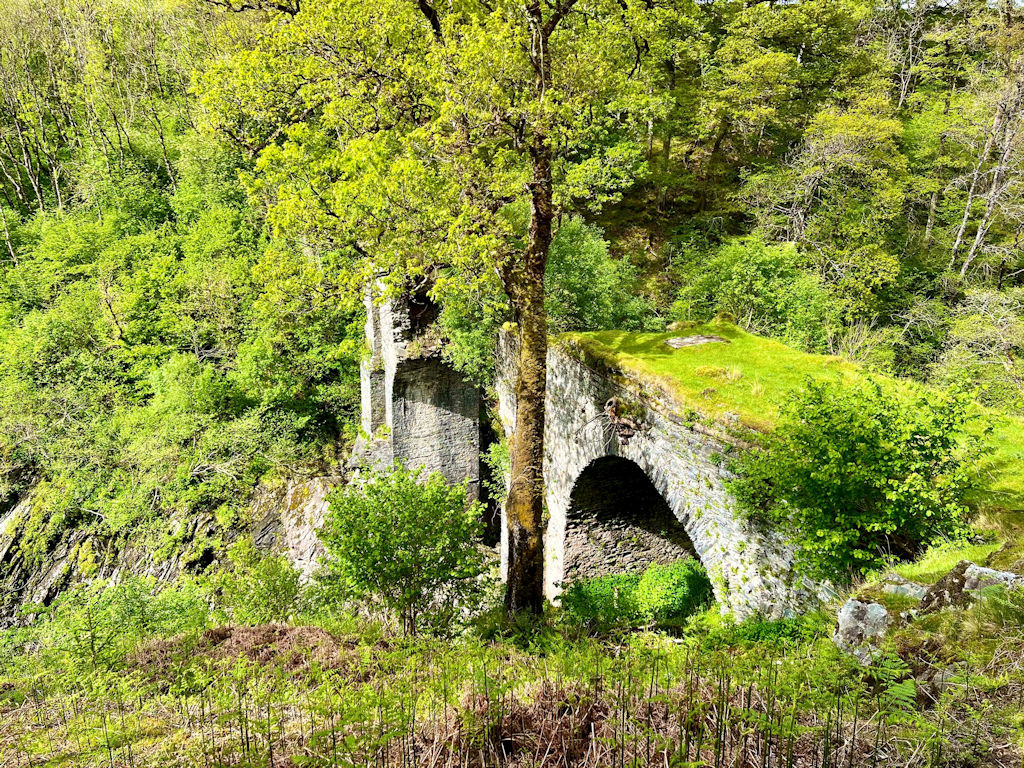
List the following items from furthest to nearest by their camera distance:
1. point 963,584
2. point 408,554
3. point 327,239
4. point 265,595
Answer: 1. point 327,239
2. point 265,595
3. point 408,554
4. point 963,584

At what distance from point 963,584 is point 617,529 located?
24.9 ft

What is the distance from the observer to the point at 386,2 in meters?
7.98

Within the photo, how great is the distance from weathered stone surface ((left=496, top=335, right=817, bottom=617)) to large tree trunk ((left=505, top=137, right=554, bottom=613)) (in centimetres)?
185

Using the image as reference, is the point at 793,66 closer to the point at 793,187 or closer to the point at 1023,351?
the point at 793,187

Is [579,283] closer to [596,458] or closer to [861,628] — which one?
[596,458]

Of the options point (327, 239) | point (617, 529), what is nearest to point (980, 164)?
point (617, 529)

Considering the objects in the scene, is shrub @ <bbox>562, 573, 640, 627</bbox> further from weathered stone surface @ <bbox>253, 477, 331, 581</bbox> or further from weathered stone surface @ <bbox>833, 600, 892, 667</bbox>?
weathered stone surface @ <bbox>253, 477, 331, 581</bbox>

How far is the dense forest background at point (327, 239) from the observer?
42.1 ft

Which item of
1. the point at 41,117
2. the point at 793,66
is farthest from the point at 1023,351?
the point at 41,117

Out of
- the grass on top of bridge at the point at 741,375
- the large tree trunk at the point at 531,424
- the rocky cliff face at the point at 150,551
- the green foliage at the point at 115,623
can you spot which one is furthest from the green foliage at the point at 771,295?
the green foliage at the point at 115,623

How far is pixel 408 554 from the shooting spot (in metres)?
7.23

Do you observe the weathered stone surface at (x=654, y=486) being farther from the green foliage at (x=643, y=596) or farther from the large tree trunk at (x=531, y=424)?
the large tree trunk at (x=531, y=424)

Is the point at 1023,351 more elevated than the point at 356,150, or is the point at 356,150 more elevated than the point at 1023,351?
the point at 356,150

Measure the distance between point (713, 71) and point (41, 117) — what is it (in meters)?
27.0
